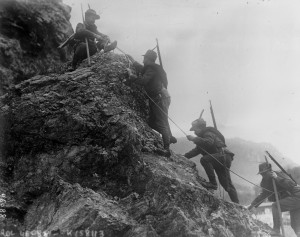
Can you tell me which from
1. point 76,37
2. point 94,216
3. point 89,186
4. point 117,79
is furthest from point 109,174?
point 76,37

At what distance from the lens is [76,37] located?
40.2 ft

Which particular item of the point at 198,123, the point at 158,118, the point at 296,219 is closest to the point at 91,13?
the point at 158,118

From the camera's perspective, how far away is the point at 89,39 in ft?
40.7

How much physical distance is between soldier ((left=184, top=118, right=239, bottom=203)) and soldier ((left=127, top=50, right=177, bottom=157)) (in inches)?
42.6

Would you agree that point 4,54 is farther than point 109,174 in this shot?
Yes

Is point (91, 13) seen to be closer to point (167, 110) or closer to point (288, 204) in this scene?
point (167, 110)

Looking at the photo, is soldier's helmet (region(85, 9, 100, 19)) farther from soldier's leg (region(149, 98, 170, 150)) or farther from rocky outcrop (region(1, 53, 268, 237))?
soldier's leg (region(149, 98, 170, 150))

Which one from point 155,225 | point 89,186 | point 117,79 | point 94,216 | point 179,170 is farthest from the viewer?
point 117,79

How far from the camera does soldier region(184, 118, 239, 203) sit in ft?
35.8

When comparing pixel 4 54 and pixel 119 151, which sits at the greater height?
pixel 4 54

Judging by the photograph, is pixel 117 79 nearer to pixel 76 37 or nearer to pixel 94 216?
pixel 76 37

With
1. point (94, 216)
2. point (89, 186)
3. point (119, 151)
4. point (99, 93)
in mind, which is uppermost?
point (99, 93)

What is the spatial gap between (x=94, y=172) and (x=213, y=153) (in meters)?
4.47

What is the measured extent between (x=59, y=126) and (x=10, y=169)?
1759 millimetres
